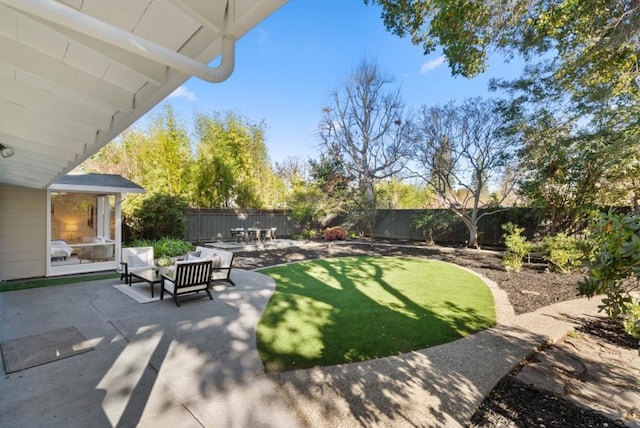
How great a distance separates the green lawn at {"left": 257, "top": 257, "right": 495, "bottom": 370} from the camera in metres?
3.54

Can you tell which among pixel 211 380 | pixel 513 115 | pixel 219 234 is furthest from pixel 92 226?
pixel 513 115

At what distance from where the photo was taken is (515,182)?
10.5 metres

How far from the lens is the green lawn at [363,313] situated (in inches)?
139

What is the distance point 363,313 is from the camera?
4758 mm

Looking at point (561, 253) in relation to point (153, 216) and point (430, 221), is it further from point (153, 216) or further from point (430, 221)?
point (153, 216)

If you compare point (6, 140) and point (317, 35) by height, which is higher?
point (317, 35)

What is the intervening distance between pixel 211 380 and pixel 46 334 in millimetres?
2659

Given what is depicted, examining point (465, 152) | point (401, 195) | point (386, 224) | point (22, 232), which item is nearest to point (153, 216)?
point (22, 232)

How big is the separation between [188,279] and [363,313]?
3118 mm

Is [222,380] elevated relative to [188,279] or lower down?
lower down

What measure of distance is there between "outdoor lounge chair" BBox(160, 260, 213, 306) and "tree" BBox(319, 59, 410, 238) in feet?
32.3

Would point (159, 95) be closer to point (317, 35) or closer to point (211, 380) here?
point (211, 380)

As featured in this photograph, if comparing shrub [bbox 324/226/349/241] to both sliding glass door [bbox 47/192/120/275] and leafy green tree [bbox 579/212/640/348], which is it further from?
leafy green tree [bbox 579/212/640/348]

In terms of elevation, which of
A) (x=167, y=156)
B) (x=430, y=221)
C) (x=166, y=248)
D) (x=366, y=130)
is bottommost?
(x=166, y=248)
